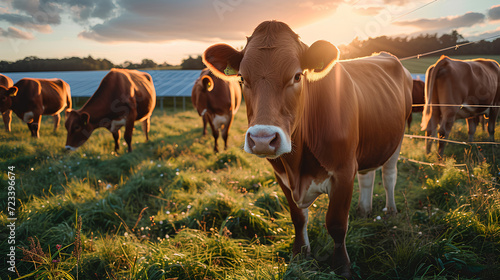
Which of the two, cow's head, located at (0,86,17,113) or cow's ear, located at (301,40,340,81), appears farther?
cow's head, located at (0,86,17,113)

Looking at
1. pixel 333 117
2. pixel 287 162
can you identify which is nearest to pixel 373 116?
pixel 333 117

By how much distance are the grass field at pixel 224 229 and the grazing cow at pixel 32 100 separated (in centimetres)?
300

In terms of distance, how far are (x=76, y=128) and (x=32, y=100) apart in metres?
3.58

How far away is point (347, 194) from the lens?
7.75ft

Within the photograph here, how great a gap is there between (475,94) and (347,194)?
19.1ft

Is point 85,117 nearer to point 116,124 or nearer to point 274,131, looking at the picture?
point 116,124

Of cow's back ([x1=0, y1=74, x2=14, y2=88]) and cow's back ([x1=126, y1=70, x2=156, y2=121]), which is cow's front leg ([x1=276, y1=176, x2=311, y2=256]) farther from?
cow's back ([x1=0, y1=74, x2=14, y2=88])

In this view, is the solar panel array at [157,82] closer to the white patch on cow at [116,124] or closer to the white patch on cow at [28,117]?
the white patch on cow at [28,117]

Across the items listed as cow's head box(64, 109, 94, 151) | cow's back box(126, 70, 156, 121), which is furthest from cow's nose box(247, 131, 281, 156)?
cow's back box(126, 70, 156, 121)

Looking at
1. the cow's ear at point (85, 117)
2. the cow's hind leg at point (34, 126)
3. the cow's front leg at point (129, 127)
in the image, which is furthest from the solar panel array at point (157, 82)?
the cow's ear at point (85, 117)

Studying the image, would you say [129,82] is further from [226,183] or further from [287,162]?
[287,162]

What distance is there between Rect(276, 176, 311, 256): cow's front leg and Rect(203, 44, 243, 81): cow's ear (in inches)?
44.9

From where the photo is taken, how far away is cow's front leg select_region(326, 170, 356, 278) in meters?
2.33

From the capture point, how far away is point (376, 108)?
288 centimetres
